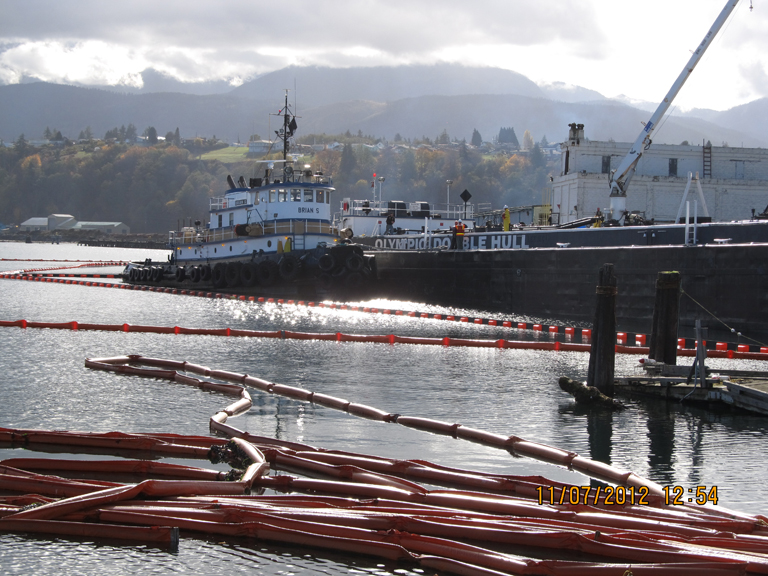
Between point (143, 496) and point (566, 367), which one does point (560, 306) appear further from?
point (143, 496)

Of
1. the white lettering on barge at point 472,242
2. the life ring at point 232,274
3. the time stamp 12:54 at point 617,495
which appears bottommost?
the time stamp 12:54 at point 617,495

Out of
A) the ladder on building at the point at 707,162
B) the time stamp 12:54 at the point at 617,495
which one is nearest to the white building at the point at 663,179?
the ladder on building at the point at 707,162

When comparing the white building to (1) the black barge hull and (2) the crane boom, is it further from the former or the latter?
(1) the black barge hull

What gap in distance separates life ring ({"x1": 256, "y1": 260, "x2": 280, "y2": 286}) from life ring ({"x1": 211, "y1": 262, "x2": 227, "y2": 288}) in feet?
8.89

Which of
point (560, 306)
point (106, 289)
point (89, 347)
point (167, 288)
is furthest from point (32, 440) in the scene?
point (106, 289)

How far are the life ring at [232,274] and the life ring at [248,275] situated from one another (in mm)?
294

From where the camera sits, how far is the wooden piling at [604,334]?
13047mm

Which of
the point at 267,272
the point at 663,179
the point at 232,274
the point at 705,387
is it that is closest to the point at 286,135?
the point at 232,274

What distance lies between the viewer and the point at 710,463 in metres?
9.63

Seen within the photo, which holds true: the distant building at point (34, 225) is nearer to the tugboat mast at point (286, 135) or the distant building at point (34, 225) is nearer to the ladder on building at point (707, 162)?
the tugboat mast at point (286, 135)

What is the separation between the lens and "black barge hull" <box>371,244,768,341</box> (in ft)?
64.4

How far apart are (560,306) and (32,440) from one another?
18434mm

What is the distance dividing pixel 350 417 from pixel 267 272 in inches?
906

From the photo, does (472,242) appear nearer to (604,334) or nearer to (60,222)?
(604,334)
